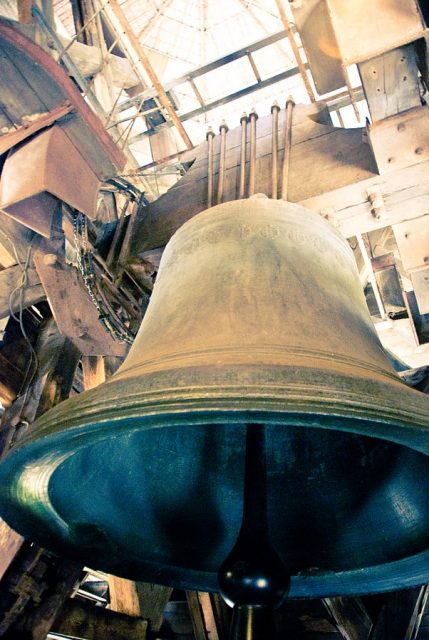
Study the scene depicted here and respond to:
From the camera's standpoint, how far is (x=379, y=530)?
1555mm

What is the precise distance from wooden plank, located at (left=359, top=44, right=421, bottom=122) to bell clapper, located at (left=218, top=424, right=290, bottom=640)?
1.66 m

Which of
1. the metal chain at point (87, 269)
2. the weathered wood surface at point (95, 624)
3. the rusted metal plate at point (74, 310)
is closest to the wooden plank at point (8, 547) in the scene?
the weathered wood surface at point (95, 624)

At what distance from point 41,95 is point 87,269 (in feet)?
2.53

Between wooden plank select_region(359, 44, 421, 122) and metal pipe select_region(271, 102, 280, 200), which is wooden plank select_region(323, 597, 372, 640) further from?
wooden plank select_region(359, 44, 421, 122)

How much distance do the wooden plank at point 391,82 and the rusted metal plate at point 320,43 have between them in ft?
1.07

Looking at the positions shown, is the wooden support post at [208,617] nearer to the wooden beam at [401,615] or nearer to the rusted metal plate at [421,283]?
the wooden beam at [401,615]

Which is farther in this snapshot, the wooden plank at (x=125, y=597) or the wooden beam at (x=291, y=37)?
the wooden beam at (x=291, y=37)

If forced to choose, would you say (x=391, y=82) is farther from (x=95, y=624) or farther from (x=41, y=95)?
(x=95, y=624)

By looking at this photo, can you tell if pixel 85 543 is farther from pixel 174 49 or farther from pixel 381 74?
pixel 174 49

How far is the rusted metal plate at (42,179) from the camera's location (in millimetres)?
1921

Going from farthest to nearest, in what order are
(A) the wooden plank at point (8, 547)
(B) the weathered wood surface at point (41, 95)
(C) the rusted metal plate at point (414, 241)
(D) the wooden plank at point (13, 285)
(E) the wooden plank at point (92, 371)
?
(E) the wooden plank at point (92, 371)
(D) the wooden plank at point (13, 285)
(C) the rusted metal plate at point (414, 241)
(A) the wooden plank at point (8, 547)
(B) the weathered wood surface at point (41, 95)

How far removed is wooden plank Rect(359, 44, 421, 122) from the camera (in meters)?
1.96

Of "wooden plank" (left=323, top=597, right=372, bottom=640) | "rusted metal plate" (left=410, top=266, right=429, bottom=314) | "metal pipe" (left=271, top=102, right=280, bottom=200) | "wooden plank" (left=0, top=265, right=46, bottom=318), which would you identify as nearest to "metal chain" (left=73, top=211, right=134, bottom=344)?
"wooden plank" (left=0, top=265, right=46, bottom=318)

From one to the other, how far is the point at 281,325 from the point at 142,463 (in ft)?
2.75
